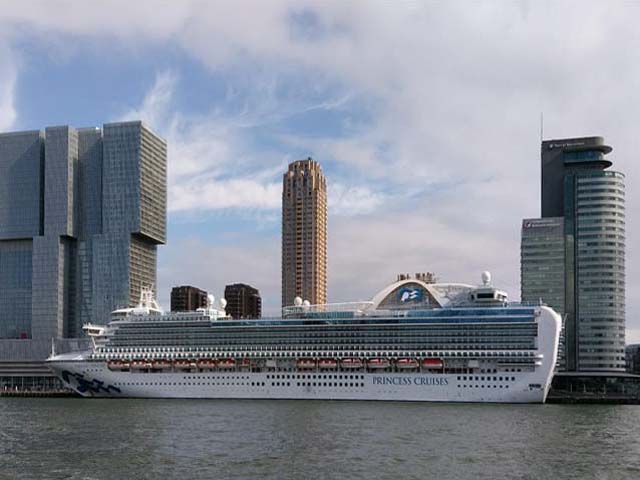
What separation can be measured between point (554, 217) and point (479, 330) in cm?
6588

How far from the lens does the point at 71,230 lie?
169m

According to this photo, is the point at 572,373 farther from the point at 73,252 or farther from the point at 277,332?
the point at 73,252

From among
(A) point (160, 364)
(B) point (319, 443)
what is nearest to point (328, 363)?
(A) point (160, 364)

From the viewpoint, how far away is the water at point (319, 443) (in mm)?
45250

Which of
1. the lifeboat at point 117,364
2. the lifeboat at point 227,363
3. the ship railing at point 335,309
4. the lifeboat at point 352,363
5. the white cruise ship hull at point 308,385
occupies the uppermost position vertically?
the ship railing at point 335,309

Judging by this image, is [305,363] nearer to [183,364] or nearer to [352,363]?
[352,363]

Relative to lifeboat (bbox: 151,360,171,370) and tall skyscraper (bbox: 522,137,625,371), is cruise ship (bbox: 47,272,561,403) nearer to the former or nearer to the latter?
lifeboat (bbox: 151,360,171,370)

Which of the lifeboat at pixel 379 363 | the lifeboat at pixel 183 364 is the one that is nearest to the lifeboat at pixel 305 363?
the lifeboat at pixel 379 363

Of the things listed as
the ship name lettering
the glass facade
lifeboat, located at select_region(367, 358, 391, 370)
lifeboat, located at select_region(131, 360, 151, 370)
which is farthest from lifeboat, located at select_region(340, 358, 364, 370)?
the glass facade

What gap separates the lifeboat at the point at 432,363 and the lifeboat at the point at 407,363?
1000mm

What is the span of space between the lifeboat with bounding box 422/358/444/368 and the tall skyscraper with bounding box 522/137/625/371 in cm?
5675

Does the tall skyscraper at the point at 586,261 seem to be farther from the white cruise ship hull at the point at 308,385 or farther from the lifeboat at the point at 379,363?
the lifeboat at the point at 379,363

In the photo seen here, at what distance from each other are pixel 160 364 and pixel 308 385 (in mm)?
18815

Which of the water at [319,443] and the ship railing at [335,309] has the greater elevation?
the ship railing at [335,309]
